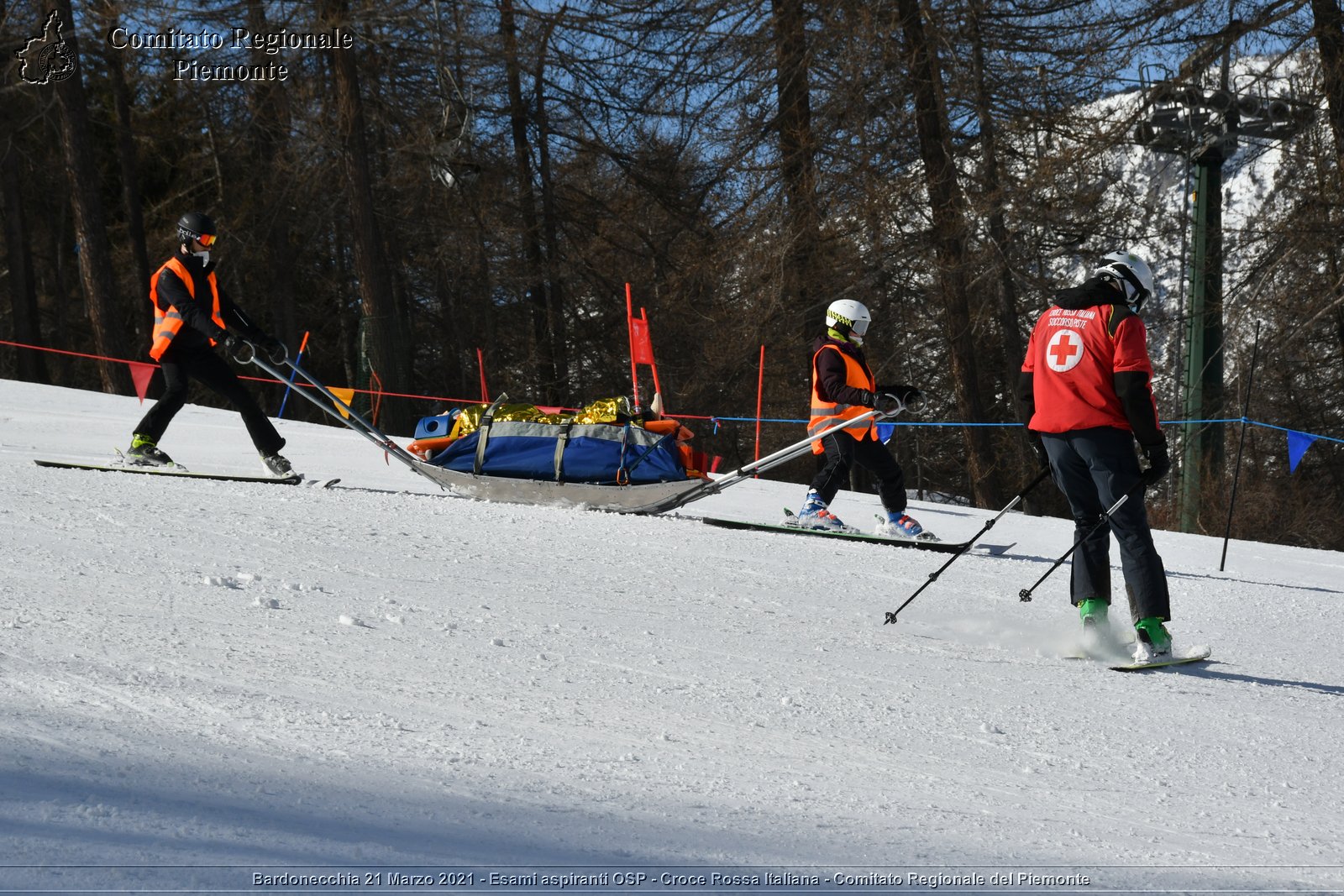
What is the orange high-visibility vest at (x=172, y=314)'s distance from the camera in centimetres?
858

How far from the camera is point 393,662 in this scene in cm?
397

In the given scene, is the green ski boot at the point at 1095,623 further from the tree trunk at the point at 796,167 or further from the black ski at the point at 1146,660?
the tree trunk at the point at 796,167

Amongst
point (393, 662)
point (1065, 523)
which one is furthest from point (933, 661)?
point (1065, 523)

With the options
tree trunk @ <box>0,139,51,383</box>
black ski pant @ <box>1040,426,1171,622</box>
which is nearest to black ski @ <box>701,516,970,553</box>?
black ski pant @ <box>1040,426,1171,622</box>

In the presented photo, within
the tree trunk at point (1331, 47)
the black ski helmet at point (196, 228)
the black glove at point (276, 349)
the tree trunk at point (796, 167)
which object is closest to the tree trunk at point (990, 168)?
the tree trunk at point (796, 167)

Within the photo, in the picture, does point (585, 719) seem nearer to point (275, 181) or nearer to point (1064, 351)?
point (1064, 351)

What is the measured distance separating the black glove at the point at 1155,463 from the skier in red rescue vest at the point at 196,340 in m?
5.51

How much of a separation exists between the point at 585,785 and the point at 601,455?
232 inches

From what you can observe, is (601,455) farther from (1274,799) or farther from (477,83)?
(477,83)

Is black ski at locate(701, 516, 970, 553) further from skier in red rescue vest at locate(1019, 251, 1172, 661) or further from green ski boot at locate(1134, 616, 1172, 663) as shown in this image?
green ski boot at locate(1134, 616, 1172, 663)

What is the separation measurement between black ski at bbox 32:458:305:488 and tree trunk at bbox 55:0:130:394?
10.4 m

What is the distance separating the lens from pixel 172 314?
8711 mm

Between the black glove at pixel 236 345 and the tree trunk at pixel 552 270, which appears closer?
the black glove at pixel 236 345

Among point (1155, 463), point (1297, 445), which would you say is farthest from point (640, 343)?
point (1155, 463)
